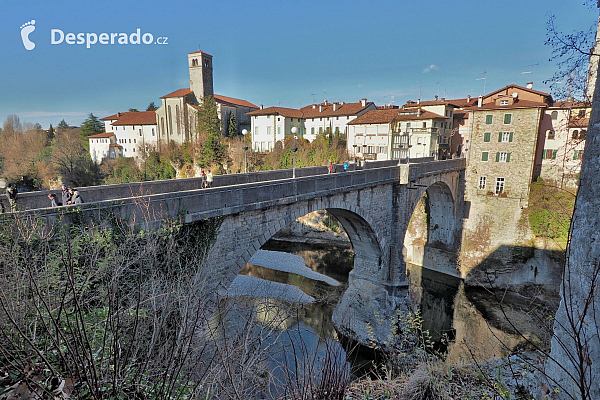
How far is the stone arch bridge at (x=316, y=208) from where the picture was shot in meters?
8.80

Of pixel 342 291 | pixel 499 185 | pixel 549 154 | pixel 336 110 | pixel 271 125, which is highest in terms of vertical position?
pixel 336 110

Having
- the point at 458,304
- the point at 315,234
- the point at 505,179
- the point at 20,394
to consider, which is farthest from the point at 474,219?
the point at 20,394

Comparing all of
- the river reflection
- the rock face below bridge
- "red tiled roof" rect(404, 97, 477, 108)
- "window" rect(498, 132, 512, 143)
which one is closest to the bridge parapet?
"window" rect(498, 132, 512, 143)

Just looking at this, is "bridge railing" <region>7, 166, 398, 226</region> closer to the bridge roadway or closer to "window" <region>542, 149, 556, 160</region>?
the bridge roadway

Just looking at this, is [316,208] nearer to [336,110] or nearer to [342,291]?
[342,291]

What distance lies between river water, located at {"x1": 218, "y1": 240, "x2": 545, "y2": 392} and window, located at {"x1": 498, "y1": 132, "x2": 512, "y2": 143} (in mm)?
11782

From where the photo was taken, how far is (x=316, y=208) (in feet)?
43.2

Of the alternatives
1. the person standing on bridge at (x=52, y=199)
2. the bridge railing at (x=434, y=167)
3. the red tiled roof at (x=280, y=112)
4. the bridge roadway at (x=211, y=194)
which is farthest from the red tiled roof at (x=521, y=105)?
the person standing on bridge at (x=52, y=199)

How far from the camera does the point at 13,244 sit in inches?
242

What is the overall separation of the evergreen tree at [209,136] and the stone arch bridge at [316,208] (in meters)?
21.3

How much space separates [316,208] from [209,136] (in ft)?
105

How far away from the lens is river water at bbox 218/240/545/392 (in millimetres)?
17641

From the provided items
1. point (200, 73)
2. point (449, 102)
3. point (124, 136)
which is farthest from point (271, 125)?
point (124, 136)

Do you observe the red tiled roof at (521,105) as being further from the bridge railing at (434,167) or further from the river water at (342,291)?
the river water at (342,291)
